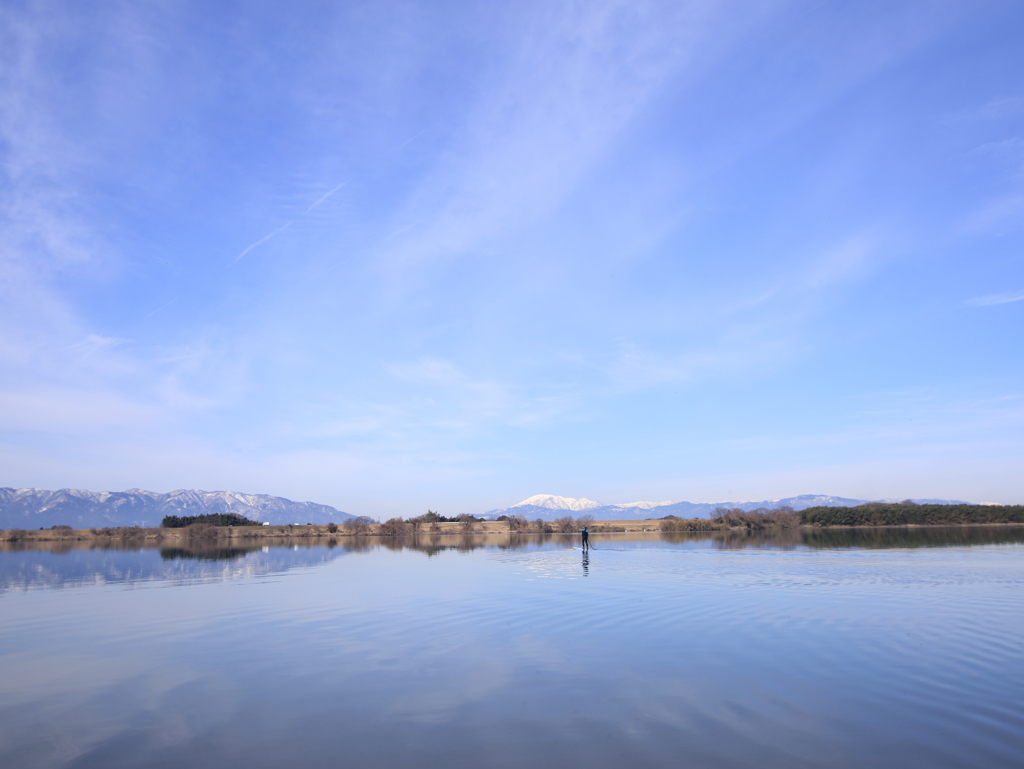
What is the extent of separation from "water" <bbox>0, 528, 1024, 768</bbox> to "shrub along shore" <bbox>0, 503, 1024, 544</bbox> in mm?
77467

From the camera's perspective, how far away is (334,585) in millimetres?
22875

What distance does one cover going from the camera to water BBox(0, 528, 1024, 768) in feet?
20.4

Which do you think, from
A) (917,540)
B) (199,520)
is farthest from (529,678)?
(199,520)

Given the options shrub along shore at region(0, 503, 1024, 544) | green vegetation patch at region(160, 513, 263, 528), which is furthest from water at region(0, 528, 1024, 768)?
green vegetation patch at region(160, 513, 263, 528)

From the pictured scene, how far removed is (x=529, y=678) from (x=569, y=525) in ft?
291

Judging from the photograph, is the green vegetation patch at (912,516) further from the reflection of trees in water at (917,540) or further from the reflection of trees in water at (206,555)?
the reflection of trees in water at (206,555)

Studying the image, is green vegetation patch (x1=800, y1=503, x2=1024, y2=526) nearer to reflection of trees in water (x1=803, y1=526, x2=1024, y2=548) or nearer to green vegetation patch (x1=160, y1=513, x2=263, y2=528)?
reflection of trees in water (x1=803, y1=526, x2=1024, y2=548)

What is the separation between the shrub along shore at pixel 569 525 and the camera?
93.1 meters

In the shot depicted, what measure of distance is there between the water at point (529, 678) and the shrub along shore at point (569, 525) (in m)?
77.5

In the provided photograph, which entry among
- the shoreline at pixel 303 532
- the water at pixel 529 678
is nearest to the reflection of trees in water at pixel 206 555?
the water at pixel 529 678

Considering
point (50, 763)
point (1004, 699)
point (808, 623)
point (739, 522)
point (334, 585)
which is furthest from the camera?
point (739, 522)

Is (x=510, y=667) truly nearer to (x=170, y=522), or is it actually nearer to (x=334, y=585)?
(x=334, y=585)

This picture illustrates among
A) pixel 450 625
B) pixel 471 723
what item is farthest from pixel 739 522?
pixel 471 723

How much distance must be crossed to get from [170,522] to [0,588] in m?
92.6
